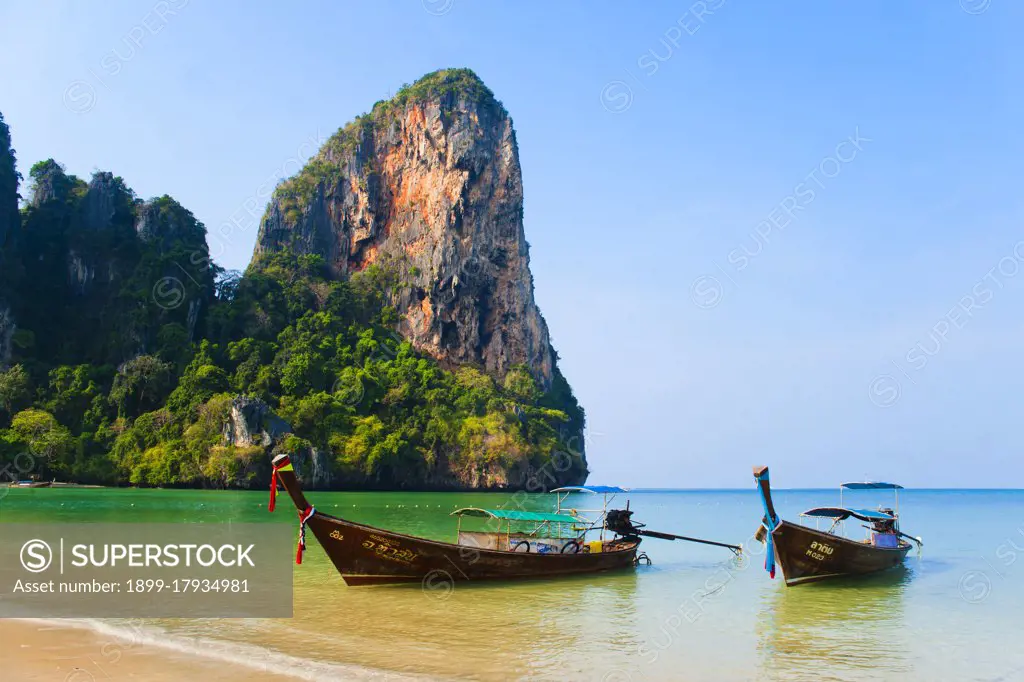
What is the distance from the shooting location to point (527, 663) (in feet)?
29.1

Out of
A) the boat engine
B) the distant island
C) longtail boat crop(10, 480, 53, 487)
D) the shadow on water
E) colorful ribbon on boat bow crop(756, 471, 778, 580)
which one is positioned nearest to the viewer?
the shadow on water

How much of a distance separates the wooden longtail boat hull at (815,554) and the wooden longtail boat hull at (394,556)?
463 centimetres

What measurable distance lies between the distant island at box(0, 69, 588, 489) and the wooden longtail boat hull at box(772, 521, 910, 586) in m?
38.8

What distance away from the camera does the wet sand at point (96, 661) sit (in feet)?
25.0

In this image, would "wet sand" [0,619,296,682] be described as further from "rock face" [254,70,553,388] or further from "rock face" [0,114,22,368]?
"rock face" [254,70,553,388]

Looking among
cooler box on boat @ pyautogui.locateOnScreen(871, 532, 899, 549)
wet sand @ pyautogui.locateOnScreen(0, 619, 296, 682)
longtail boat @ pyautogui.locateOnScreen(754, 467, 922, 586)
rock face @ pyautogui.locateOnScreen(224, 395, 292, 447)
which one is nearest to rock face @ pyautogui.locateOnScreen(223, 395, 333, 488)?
rock face @ pyautogui.locateOnScreen(224, 395, 292, 447)

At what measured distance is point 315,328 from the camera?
6419 centimetres

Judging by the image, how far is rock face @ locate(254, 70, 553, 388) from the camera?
7294cm

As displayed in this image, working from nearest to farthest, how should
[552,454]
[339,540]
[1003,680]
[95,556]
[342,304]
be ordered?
[1003,680]
[339,540]
[95,556]
[552,454]
[342,304]

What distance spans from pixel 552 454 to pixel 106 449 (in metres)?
32.7

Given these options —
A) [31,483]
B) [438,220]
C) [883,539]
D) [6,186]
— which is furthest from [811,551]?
[438,220]

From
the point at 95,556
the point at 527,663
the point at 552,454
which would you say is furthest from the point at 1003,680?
the point at 552,454

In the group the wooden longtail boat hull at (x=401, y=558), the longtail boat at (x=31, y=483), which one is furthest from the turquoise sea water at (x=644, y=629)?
the longtail boat at (x=31, y=483)

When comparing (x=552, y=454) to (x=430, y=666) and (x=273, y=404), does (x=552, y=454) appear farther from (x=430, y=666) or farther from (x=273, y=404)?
(x=430, y=666)
